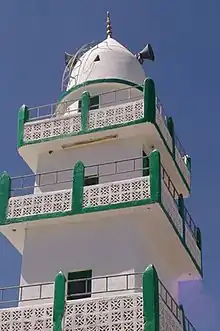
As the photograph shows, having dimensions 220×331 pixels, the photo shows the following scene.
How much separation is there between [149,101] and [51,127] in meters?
2.92

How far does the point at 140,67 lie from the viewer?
23516 mm

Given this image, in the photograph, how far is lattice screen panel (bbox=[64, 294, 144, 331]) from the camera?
16.5 metres

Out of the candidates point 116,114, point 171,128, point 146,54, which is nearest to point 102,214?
point 116,114

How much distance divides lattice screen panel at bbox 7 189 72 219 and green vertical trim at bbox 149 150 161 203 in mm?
2206

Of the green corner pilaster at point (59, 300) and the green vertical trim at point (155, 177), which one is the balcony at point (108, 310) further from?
the green vertical trim at point (155, 177)

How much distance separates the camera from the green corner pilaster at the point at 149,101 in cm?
1998

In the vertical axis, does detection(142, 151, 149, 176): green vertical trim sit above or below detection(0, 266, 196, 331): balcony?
above

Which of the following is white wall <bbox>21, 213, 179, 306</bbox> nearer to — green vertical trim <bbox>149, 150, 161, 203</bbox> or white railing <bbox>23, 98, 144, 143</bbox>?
green vertical trim <bbox>149, 150, 161, 203</bbox>

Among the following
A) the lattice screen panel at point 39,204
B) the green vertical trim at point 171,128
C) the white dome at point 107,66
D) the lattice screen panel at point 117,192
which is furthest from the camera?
the white dome at point 107,66

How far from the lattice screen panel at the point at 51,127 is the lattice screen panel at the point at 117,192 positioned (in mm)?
2286

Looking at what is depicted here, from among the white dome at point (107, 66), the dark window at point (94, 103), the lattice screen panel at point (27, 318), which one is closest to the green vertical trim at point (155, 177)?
the dark window at point (94, 103)

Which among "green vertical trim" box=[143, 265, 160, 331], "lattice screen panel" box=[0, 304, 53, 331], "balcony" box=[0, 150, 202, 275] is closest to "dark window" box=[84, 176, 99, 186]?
"balcony" box=[0, 150, 202, 275]

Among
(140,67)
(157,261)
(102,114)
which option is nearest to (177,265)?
(157,261)

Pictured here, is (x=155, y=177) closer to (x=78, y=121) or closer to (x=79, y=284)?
(x=79, y=284)
